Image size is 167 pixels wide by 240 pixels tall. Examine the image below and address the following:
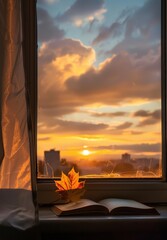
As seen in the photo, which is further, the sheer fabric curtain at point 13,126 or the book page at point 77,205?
the book page at point 77,205

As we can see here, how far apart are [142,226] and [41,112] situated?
1.96ft

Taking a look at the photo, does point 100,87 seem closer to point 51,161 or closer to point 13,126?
point 51,161

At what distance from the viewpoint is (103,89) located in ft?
5.83

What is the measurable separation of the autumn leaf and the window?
12 cm

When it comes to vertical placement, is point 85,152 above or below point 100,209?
above

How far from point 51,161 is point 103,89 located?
36cm

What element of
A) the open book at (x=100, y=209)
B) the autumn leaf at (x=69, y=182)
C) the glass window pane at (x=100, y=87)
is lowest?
the open book at (x=100, y=209)

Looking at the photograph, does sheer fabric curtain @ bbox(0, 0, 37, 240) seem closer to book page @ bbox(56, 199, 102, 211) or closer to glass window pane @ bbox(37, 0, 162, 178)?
book page @ bbox(56, 199, 102, 211)

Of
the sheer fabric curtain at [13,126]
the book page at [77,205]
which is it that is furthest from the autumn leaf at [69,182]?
the sheer fabric curtain at [13,126]

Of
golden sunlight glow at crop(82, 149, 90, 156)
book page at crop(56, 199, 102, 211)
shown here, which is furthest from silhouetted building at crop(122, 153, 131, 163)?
book page at crop(56, 199, 102, 211)

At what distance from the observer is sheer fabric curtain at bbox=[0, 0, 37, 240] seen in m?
1.41

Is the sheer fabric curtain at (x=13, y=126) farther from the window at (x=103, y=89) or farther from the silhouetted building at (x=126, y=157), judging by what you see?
the silhouetted building at (x=126, y=157)

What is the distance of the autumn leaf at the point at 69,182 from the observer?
1605 mm

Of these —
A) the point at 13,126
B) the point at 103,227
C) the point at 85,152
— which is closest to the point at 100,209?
the point at 103,227
